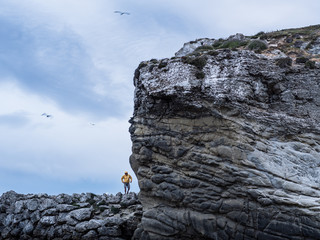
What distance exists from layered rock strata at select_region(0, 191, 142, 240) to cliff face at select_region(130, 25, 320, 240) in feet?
17.2

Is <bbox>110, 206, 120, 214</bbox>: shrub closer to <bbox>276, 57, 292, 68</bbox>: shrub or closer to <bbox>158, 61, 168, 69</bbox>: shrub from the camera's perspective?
<bbox>158, 61, 168, 69</bbox>: shrub

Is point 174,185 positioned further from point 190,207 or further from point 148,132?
point 148,132

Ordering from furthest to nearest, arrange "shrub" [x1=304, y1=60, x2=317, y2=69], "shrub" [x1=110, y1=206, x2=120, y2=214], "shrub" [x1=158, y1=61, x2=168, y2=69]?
"shrub" [x1=110, y1=206, x2=120, y2=214] < "shrub" [x1=158, y1=61, x2=168, y2=69] < "shrub" [x1=304, y1=60, x2=317, y2=69]

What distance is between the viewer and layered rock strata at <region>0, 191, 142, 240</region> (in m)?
26.5

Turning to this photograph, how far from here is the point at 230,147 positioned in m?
19.5

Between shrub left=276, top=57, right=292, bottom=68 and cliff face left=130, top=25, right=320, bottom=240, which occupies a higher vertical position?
shrub left=276, top=57, right=292, bottom=68

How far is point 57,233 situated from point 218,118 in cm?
1648

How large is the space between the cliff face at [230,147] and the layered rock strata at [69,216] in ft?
17.2

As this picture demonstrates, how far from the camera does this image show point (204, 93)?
21078 millimetres

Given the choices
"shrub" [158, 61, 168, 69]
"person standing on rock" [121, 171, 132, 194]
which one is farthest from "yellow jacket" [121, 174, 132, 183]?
"shrub" [158, 61, 168, 69]

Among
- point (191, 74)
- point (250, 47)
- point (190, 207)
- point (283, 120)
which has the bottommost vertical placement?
point (190, 207)

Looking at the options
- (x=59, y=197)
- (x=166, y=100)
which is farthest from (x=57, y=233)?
(x=166, y=100)

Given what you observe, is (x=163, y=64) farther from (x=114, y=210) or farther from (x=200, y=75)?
(x=114, y=210)

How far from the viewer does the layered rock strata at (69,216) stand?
26.5 meters
